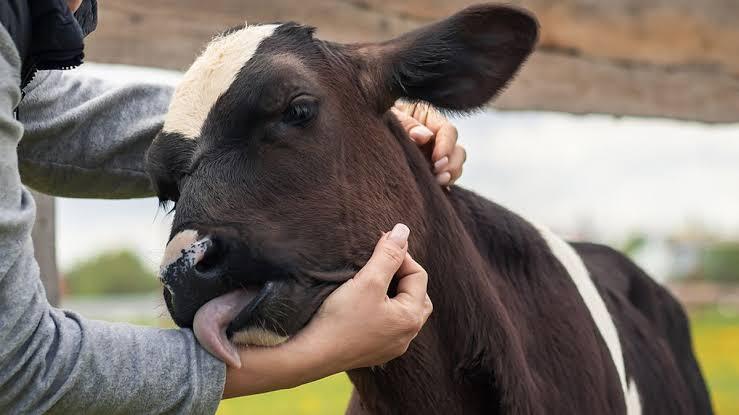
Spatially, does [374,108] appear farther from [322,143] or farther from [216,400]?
[216,400]

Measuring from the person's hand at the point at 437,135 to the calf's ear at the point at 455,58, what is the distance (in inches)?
2.8

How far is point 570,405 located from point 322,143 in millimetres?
779

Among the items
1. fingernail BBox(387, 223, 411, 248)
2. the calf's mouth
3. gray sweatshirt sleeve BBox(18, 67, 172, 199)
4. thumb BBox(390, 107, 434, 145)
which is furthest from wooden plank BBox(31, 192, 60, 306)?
fingernail BBox(387, 223, 411, 248)

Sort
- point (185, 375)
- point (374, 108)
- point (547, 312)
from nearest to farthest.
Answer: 1. point (185, 375)
2. point (374, 108)
3. point (547, 312)

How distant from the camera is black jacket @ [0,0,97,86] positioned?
4.58ft

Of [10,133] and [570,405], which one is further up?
[10,133]

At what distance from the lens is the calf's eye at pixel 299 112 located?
1.67 meters

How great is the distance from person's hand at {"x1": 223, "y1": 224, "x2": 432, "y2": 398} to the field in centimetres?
397

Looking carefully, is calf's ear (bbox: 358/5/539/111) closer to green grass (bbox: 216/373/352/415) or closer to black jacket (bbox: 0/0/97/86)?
black jacket (bbox: 0/0/97/86)

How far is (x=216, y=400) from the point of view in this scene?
148 cm

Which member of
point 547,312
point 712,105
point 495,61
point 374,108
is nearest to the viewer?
point 374,108

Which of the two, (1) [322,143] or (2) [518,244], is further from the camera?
(2) [518,244]

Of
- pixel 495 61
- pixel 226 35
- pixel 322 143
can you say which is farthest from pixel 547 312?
pixel 226 35

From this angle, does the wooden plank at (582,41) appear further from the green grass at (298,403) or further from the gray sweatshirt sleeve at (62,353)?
the green grass at (298,403)
